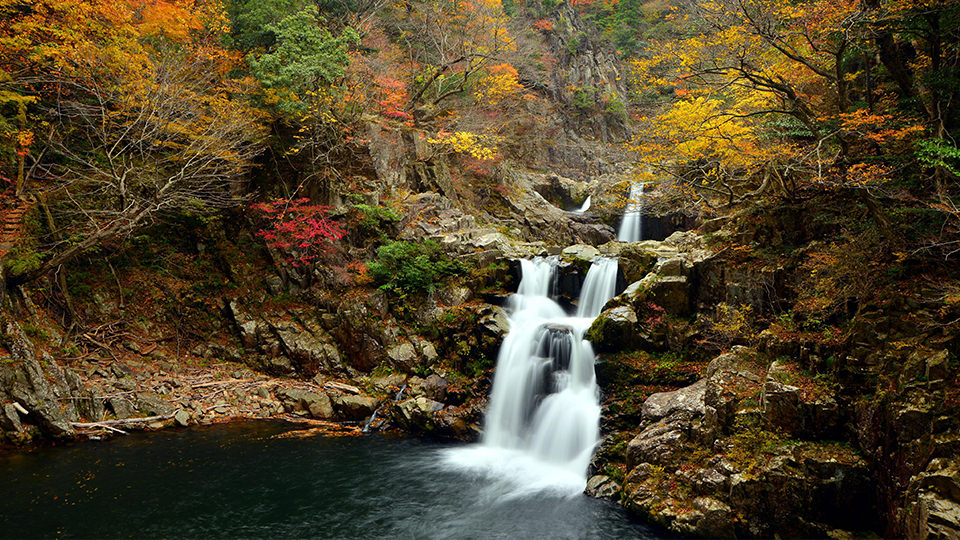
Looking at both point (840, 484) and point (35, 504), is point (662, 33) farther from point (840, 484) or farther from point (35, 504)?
point (35, 504)

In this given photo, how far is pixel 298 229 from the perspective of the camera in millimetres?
15398

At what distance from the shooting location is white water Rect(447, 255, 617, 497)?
1012 centimetres

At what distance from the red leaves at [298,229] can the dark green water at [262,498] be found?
22.7ft

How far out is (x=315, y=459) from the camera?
10.4 metres

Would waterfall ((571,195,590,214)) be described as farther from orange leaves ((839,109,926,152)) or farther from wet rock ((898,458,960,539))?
wet rock ((898,458,960,539))

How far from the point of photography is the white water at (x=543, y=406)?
33.2 ft

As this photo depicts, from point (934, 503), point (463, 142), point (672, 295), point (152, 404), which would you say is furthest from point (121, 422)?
point (934, 503)

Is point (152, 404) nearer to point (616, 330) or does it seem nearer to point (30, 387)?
point (30, 387)

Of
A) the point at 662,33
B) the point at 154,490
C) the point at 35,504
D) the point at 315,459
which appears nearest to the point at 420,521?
the point at 315,459

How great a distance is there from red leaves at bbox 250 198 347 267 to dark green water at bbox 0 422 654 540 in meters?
6.92

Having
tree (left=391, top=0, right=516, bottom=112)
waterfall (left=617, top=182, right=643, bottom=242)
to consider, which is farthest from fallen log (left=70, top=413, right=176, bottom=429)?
waterfall (left=617, top=182, right=643, bottom=242)

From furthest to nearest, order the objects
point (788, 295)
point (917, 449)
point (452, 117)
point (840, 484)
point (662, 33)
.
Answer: point (662, 33) → point (452, 117) → point (788, 295) → point (840, 484) → point (917, 449)

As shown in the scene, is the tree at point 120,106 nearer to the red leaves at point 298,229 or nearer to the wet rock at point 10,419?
the red leaves at point 298,229

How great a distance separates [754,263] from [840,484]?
5049 mm
